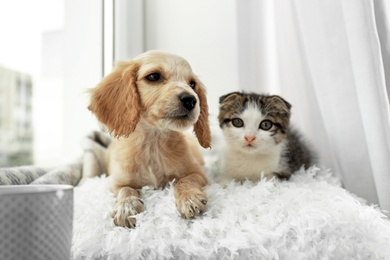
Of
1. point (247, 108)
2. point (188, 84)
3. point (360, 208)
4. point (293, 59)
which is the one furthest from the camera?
point (293, 59)

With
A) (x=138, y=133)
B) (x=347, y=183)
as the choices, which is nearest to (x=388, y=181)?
(x=347, y=183)

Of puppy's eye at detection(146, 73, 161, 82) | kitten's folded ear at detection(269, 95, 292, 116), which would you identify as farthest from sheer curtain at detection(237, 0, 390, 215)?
puppy's eye at detection(146, 73, 161, 82)

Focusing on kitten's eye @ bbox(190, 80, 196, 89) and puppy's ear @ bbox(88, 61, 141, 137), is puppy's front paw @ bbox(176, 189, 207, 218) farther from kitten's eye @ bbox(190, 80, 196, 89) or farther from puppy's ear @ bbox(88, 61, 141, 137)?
kitten's eye @ bbox(190, 80, 196, 89)

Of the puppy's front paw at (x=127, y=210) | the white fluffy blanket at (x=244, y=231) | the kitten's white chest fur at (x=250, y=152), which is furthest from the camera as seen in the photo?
the kitten's white chest fur at (x=250, y=152)

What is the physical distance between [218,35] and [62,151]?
1071mm

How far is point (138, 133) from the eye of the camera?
3.59 feet

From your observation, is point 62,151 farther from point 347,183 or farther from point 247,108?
point 347,183

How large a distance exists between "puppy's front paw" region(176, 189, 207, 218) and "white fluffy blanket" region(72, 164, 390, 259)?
17mm

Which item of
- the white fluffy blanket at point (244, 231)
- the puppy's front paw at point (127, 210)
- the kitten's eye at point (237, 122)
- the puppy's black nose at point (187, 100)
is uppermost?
the puppy's black nose at point (187, 100)

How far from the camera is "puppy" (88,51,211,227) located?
0.92 m

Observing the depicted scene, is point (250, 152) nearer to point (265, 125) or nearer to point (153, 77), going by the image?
point (265, 125)

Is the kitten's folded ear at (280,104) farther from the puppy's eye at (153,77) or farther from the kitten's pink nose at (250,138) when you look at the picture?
the puppy's eye at (153,77)

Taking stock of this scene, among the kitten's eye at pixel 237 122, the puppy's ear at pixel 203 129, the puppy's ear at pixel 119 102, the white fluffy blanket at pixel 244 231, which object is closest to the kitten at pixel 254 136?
the kitten's eye at pixel 237 122

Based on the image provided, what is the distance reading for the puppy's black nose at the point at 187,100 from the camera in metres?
0.93
